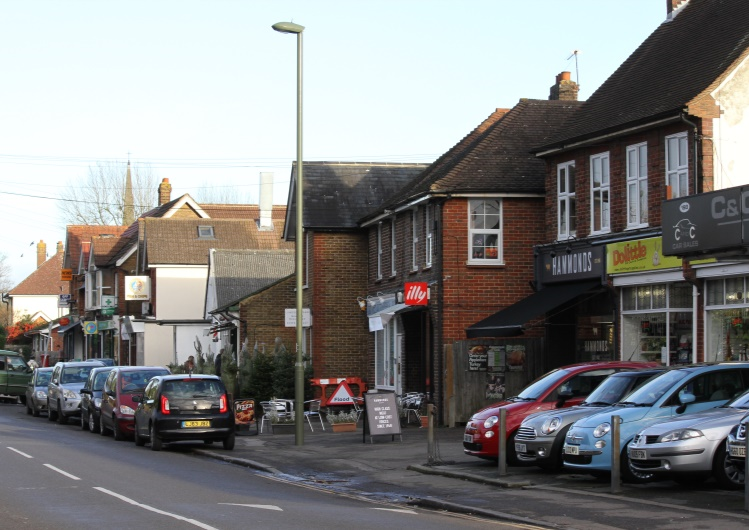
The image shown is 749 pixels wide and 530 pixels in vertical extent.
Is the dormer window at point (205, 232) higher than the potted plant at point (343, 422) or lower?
higher

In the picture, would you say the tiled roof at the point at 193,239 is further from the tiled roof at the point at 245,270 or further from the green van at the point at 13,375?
the green van at the point at 13,375

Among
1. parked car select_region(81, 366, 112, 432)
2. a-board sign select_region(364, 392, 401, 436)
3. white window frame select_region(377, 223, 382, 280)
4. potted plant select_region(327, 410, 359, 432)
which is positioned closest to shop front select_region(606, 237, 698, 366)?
a-board sign select_region(364, 392, 401, 436)

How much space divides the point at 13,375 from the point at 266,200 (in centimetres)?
1657

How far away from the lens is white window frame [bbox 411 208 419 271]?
31.8 metres

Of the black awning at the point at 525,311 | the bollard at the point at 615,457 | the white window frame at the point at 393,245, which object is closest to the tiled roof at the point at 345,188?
the white window frame at the point at 393,245

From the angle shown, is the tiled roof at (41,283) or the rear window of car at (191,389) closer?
the rear window of car at (191,389)

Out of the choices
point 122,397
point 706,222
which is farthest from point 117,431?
point 706,222

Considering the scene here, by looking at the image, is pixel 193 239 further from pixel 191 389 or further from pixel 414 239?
pixel 191 389

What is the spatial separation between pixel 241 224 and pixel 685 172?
1466 inches

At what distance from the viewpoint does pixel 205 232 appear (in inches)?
2215

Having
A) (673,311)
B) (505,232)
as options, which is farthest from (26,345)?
(673,311)

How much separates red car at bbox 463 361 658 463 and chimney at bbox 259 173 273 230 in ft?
127

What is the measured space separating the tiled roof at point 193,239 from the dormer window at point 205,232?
15cm

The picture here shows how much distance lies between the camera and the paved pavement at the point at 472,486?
1334cm
